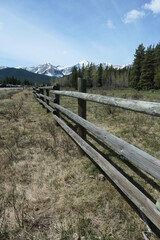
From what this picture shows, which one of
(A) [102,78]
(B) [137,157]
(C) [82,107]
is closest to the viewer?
Answer: (B) [137,157]

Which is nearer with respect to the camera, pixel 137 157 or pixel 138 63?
pixel 137 157

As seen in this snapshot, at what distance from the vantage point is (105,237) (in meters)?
1.96

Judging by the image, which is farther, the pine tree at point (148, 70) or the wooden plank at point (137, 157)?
the pine tree at point (148, 70)

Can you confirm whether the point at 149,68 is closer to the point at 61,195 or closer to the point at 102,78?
the point at 102,78

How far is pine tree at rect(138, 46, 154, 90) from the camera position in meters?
43.9

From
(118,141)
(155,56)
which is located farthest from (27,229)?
(155,56)

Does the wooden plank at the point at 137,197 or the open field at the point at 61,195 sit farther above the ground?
the wooden plank at the point at 137,197

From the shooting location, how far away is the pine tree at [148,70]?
43.9 m

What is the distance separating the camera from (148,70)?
43938 millimetres

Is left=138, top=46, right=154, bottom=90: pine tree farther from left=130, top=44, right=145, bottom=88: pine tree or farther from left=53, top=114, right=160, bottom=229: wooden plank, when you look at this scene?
left=53, top=114, right=160, bottom=229: wooden plank

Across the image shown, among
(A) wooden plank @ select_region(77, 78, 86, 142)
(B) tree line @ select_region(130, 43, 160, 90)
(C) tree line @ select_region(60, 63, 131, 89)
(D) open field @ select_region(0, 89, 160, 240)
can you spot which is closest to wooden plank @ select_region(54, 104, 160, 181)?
(D) open field @ select_region(0, 89, 160, 240)

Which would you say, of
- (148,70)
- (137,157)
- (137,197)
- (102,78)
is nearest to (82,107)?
(137,157)

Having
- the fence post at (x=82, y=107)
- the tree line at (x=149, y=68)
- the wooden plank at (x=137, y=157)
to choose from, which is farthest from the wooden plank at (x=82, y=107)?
the tree line at (x=149, y=68)

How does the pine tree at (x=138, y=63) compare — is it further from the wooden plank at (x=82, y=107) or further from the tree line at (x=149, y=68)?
the wooden plank at (x=82, y=107)
